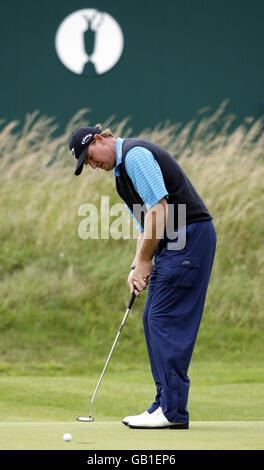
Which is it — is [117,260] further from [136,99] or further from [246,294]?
[136,99]

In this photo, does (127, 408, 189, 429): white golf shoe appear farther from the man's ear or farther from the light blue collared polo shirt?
the man's ear

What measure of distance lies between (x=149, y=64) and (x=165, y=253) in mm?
6920

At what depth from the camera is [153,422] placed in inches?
116

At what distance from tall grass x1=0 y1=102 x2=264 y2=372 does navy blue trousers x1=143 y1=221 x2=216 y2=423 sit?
3202 mm

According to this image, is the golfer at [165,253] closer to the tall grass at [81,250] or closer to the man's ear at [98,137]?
the man's ear at [98,137]

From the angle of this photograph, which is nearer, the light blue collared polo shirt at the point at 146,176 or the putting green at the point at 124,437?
the putting green at the point at 124,437

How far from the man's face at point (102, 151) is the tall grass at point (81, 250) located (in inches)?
129

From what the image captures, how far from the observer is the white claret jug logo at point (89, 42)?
9430 mm

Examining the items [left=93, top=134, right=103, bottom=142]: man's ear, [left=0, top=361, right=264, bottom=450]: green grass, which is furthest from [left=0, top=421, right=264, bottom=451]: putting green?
[left=93, top=134, right=103, bottom=142]: man's ear

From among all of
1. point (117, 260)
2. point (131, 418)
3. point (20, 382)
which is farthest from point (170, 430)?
point (117, 260)

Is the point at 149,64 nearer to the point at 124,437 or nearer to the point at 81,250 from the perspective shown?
the point at 81,250

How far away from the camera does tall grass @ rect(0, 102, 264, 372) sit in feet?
21.3

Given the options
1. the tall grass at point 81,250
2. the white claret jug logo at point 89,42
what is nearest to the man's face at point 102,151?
the tall grass at point 81,250

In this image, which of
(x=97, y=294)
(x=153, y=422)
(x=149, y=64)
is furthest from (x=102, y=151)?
Result: (x=149, y=64)
